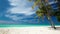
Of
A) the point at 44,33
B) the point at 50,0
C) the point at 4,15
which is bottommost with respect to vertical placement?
the point at 44,33

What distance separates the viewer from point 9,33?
206 centimetres

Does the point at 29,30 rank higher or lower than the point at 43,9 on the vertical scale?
lower

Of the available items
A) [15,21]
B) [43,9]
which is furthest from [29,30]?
[43,9]

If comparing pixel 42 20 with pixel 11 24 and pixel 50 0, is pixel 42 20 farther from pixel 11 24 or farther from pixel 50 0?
pixel 11 24

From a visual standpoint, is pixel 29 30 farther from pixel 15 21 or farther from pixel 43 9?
pixel 43 9

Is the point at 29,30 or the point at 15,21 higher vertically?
the point at 15,21

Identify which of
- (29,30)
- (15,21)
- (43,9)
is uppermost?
(43,9)

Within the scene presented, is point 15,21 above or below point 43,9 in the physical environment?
below

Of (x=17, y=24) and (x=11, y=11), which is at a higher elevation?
(x=11, y=11)

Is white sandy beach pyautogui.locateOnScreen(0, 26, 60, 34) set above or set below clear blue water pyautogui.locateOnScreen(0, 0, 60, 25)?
below

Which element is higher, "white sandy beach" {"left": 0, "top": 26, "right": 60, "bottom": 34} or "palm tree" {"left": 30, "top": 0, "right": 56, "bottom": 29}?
"palm tree" {"left": 30, "top": 0, "right": 56, "bottom": 29}

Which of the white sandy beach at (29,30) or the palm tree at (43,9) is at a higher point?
the palm tree at (43,9)

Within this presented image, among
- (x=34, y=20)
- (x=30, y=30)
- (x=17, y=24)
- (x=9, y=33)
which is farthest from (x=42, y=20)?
(x=9, y=33)

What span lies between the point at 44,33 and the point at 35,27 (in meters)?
0.18
